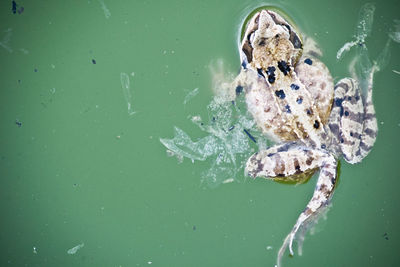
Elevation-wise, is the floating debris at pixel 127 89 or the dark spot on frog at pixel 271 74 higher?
the floating debris at pixel 127 89

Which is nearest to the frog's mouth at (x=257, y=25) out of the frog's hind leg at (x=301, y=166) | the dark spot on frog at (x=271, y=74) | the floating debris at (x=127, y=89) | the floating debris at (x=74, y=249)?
the dark spot on frog at (x=271, y=74)

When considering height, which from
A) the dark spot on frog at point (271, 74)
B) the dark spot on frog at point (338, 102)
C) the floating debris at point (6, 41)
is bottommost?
the dark spot on frog at point (338, 102)

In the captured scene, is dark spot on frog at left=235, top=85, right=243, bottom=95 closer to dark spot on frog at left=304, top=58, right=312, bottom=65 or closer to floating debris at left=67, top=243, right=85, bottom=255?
dark spot on frog at left=304, top=58, right=312, bottom=65

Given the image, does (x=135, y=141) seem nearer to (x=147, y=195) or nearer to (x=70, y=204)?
(x=147, y=195)

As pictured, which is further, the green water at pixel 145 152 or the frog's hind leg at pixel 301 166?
the green water at pixel 145 152

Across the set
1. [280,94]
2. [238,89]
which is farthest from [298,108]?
[238,89]

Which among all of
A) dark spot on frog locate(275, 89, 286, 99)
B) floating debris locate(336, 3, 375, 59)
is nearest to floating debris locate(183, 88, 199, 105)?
dark spot on frog locate(275, 89, 286, 99)

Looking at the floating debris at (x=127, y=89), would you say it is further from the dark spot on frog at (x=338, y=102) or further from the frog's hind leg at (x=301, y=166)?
the dark spot on frog at (x=338, y=102)
